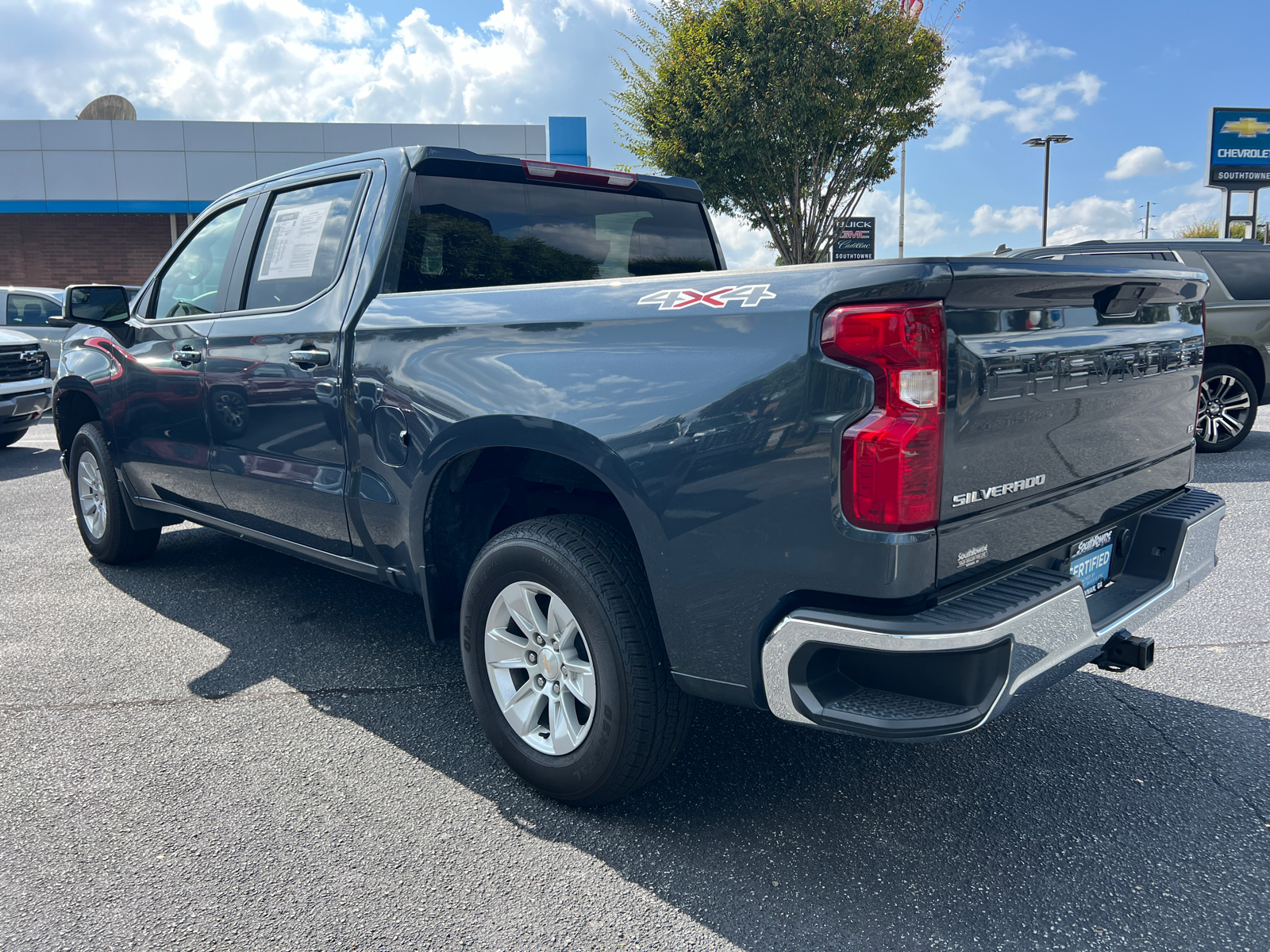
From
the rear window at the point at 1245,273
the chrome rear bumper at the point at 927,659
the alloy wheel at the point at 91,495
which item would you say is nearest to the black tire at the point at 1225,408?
the rear window at the point at 1245,273

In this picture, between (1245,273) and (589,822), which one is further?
(1245,273)

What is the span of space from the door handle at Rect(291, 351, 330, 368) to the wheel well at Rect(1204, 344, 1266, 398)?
8.01 meters

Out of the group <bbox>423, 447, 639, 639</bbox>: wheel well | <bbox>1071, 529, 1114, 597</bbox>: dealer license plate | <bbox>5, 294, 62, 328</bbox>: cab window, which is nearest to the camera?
<bbox>1071, 529, 1114, 597</bbox>: dealer license plate

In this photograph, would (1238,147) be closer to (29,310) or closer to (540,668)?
(29,310)

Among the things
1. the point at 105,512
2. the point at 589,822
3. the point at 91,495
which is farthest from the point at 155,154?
the point at 589,822

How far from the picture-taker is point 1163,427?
291 centimetres

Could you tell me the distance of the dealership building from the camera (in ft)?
78.9

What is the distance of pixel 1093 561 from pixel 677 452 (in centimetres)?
133

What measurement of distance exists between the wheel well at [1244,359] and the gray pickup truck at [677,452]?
636 centimetres

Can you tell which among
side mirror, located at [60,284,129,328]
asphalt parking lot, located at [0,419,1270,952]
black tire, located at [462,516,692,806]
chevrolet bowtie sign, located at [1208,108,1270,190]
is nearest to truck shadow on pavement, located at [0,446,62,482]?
side mirror, located at [60,284,129,328]

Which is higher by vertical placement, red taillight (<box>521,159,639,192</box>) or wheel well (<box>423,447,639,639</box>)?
red taillight (<box>521,159,639,192</box>)

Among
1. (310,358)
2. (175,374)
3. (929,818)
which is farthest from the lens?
(175,374)

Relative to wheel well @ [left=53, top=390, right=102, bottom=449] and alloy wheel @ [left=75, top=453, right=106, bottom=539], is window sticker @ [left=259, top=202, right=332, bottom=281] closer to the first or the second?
wheel well @ [left=53, top=390, right=102, bottom=449]

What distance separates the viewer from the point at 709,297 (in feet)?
7.37
